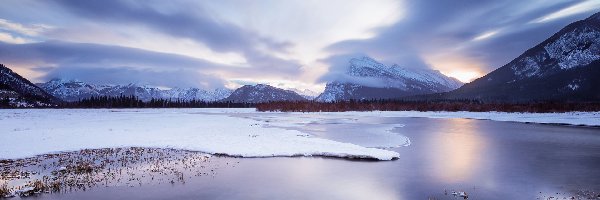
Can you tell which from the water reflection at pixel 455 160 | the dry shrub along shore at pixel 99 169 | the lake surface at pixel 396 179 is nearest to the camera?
the lake surface at pixel 396 179

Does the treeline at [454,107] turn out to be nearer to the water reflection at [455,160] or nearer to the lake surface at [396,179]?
the water reflection at [455,160]

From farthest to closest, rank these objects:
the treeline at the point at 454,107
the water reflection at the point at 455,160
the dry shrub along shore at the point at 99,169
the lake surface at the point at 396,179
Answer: the treeline at the point at 454,107 → the water reflection at the point at 455,160 → the dry shrub along shore at the point at 99,169 → the lake surface at the point at 396,179

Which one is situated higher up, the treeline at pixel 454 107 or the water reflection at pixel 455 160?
the treeline at pixel 454 107

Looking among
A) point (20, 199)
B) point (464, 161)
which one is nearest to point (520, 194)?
point (464, 161)

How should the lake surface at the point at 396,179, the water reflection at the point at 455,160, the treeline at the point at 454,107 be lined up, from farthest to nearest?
the treeline at the point at 454,107
the water reflection at the point at 455,160
the lake surface at the point at 396,179

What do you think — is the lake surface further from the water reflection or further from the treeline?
the treeline

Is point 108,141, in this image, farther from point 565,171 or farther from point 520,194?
point 565,171

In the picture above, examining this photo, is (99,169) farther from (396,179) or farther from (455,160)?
(455,160)

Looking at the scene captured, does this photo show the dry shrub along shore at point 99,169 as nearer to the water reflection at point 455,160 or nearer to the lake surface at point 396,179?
the lake surface at point 396,179

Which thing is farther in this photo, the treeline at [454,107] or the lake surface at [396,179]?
the treeline at [454,107]

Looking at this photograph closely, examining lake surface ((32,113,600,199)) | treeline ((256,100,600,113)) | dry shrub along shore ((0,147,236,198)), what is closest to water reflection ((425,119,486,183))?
lake surface ((32,113,600,199))

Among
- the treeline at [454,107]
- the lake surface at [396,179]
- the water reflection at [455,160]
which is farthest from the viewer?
the treeline at [454,107]

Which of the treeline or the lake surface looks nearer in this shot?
the lake surface

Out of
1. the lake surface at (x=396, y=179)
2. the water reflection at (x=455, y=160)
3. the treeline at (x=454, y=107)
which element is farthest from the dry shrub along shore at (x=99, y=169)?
the treeline at (x=454, y=107)
